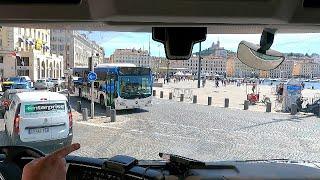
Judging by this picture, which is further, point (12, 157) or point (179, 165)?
point (179, 165)

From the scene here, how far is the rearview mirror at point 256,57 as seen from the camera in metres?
2.17

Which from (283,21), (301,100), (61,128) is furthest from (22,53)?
(283,21)

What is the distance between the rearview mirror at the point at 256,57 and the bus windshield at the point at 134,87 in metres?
12.9

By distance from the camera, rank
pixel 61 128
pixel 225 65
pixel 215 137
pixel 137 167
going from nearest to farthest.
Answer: pixel 137 167
pixel 225 65
pixel 61 128
pixel 215 137

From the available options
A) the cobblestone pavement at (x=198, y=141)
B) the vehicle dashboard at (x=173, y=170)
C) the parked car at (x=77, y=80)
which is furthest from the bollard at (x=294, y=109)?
the vehicle dashboard at (x=173, y=170)

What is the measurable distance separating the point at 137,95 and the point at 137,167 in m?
13.5

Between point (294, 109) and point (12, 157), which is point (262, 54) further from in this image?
point (294, 109)

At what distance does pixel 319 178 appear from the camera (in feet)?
8.99

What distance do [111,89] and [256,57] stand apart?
45.3 feet

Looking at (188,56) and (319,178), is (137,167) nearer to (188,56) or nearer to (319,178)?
(188,56)

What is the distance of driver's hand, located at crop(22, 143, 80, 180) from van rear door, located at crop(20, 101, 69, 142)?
6.34 meters

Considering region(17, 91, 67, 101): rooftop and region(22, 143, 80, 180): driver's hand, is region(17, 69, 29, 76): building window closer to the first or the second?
region(17, 91, 67, 101): rooftop

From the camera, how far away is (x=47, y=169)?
39.8 inches

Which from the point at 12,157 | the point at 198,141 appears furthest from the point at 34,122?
the point at 12,157
